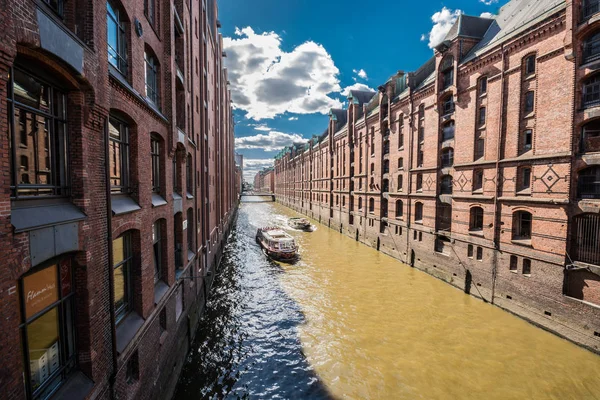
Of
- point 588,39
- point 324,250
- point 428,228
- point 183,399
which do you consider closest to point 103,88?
point 183,399

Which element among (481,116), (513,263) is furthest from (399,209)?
(513,263)

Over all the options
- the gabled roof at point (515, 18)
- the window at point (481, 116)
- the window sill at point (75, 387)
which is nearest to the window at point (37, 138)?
the window sill at point (75, 387)

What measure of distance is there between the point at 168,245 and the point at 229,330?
6206 millimetres

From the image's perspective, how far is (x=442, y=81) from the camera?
19.9m

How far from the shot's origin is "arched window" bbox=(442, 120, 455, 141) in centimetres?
1941

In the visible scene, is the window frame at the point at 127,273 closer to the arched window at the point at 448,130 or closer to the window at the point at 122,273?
the window at the point at 122,273

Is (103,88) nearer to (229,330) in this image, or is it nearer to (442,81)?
(229,330)

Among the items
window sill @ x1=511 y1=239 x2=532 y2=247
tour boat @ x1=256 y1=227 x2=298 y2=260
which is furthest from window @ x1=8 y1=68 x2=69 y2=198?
tour boat @ x1=256 y1=227 x2=298 y2=260

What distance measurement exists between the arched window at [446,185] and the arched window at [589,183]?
7588mm

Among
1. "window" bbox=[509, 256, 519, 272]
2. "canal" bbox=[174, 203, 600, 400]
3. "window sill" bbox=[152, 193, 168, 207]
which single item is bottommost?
"canal" bbox=[174, 203, 600, 400]

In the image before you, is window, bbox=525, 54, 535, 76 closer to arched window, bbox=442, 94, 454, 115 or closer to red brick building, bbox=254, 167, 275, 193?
arched window, bbox=442, 94, 454, 115

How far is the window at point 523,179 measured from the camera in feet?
46.6

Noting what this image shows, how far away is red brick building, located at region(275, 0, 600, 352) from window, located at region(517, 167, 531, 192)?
5cm

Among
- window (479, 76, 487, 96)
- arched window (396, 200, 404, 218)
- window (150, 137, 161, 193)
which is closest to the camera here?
window (150, 137, 161, 193)
